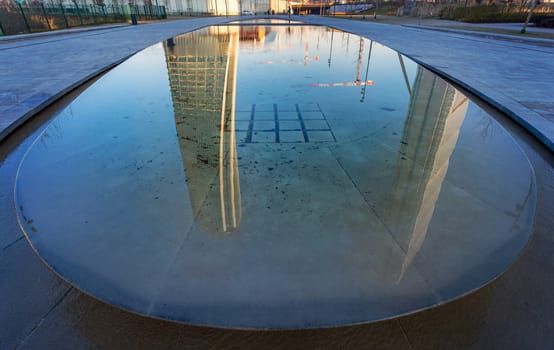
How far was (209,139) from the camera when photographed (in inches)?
184

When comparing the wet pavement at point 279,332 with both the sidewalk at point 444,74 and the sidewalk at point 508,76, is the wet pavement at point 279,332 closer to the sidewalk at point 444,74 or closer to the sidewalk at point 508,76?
the sidewalk at point 508,76

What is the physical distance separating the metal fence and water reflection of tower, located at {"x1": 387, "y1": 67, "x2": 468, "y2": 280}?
27737mm

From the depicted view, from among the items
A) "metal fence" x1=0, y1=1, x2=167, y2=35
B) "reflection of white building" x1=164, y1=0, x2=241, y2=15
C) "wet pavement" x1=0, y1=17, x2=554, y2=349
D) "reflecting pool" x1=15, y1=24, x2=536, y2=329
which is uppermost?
"reflection of white building" x1=164, y1=0, x2=241, y2=15

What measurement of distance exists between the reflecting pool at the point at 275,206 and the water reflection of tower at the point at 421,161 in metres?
0.02

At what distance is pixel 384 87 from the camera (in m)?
7.71

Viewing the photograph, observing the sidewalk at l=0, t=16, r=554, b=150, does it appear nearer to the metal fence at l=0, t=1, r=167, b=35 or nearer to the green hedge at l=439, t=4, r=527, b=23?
the metal fence at l=0, t=1, r=167, b=35

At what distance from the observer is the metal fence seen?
2159 cm

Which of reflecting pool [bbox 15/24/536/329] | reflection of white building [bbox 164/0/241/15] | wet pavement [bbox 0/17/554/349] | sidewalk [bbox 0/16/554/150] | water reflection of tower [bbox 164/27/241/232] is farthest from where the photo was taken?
reflection of white building [bbox 164/0/241/15]

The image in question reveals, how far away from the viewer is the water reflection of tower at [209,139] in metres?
3.06

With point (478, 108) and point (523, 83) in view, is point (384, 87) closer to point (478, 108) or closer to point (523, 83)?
point (478, 108)

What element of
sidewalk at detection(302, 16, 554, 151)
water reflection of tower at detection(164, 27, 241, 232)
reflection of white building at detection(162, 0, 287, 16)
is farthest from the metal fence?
reflection of white building at detection(162, 0, 287, 16)

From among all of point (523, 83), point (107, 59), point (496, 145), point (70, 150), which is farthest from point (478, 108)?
point (107, 59)

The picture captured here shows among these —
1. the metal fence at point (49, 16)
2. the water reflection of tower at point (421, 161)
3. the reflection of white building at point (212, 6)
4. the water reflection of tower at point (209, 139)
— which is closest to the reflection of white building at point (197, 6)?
the reflection of white building at point (212, 6)

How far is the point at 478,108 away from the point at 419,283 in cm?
551
